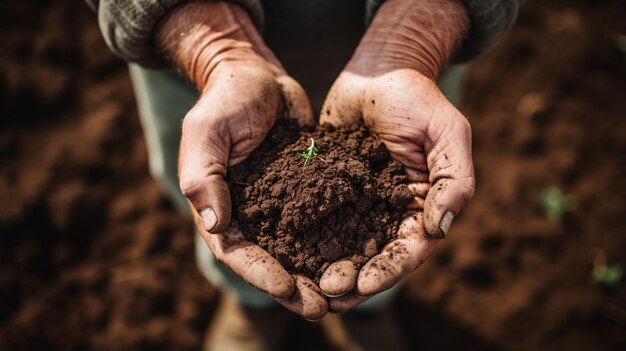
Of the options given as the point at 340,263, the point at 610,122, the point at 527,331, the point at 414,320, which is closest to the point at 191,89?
the point at 340,263

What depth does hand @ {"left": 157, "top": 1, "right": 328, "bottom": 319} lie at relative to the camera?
65.0 inches

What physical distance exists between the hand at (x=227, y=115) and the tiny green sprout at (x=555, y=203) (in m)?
2.32

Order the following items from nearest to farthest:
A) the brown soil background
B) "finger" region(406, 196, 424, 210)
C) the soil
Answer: the soil → "finger" region(406, 196, 424, 210) → the brown soil background

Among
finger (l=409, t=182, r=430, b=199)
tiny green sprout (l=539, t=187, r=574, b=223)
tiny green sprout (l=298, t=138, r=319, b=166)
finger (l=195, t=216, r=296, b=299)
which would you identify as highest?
tiny green sprout (l=298, t=138, r=319, b=166)

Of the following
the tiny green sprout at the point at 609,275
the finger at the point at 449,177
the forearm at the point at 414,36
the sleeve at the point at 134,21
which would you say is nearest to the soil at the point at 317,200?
the finger at the point at 449,177

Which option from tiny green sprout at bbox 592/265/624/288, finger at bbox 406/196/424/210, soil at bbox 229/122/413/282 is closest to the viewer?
soil at bbox 229/122/413/282

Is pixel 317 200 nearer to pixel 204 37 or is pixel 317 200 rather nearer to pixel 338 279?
pixel 338 279

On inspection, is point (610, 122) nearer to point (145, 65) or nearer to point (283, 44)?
point (283, 44)

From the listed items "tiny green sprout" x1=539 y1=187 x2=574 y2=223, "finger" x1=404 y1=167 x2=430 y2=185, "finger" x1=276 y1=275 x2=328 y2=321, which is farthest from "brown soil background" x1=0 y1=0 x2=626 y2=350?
"finger" x1=276 y1=275 x2=328 y2=321

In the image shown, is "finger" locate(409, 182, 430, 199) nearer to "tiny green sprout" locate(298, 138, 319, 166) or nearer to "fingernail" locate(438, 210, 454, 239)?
"fingernail" locate(438, 210, 454, 239)

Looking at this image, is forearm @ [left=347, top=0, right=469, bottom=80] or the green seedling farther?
the green seedling

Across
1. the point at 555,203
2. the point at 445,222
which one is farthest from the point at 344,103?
the point at 555,203

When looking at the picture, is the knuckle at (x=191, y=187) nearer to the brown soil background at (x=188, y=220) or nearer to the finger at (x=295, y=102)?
the finger at (x=295, y=102)

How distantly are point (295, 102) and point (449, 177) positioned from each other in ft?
2.22
